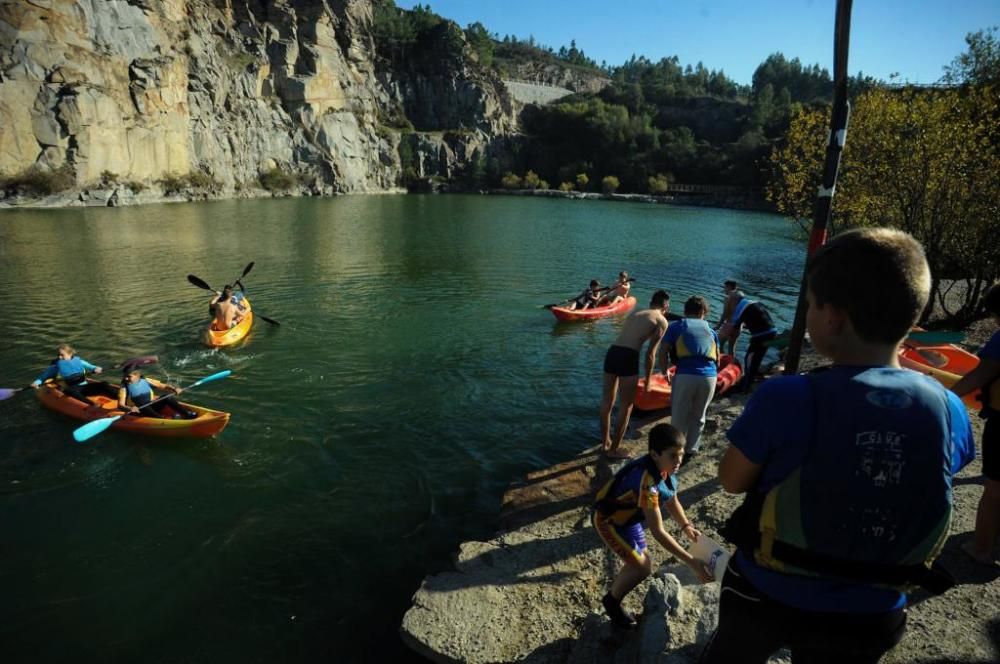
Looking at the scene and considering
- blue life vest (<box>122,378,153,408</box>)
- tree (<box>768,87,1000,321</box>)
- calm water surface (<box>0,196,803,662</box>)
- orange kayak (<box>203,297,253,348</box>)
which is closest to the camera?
calm water surface (<box>0,196,803,662</box>)

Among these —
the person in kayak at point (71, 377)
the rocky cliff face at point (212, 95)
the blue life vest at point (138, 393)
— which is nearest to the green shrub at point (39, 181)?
the rocky cliff face at point (212, 95)

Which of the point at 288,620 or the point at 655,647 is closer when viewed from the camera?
the point at 655,647

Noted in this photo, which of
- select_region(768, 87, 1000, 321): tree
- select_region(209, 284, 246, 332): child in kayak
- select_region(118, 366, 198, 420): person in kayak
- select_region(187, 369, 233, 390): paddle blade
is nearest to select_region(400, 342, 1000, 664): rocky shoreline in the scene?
select_region(118, 366, 198, 420): person in kayak

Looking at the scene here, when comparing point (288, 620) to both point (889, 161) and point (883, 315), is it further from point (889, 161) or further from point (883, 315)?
point (889, 161)

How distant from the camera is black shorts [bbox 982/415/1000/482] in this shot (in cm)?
421

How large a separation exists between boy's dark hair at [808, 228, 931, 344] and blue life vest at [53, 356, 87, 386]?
1180 centimetres

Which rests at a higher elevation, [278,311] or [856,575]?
[856,575]

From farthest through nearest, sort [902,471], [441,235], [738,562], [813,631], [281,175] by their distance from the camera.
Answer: [281,175] → [441,235] → [738,562] → [813,631] → [902,471]

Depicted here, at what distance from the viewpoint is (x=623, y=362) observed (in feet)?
22.5

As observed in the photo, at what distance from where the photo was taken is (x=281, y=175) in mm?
73438

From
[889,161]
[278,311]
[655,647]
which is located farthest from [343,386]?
[889,161]

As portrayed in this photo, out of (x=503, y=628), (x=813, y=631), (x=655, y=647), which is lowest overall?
(x=503, y=628)

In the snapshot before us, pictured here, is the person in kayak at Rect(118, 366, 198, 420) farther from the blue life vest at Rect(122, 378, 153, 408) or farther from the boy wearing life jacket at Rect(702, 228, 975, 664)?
the boy wearing life jacket at Rect(702, 228, 975, 664)

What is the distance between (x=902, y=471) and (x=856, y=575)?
0.41 metres
